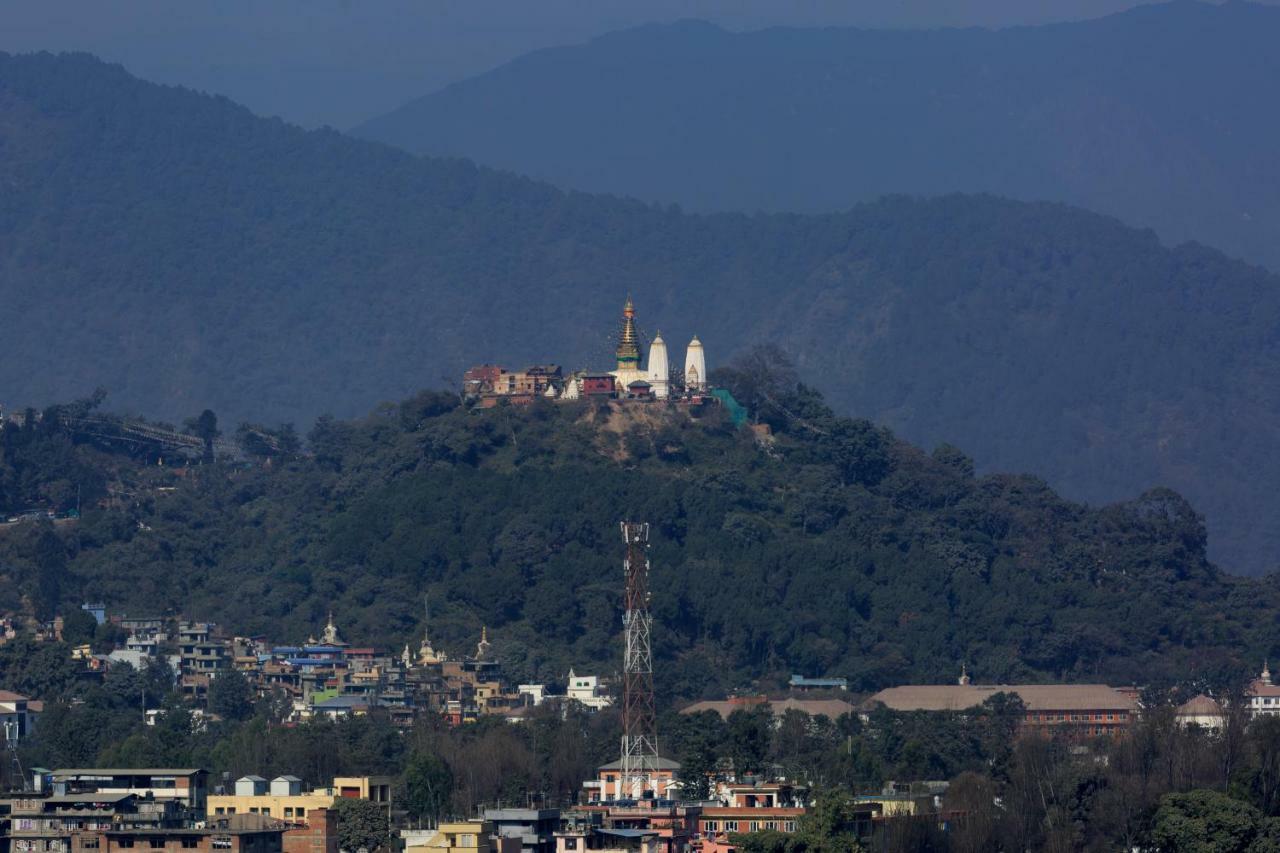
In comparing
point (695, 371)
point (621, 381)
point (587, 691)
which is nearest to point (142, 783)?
point (587, 691)

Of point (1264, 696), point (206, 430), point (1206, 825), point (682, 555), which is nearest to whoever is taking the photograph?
point (1206, 825)

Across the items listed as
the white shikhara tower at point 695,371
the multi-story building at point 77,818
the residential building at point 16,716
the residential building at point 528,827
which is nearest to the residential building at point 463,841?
the residential building at point 528,827

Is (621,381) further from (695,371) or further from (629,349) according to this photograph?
(695,371)

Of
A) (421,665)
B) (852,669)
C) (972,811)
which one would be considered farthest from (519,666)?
(972,811)

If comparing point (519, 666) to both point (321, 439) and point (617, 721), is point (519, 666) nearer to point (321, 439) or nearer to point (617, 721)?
point (617, 721)

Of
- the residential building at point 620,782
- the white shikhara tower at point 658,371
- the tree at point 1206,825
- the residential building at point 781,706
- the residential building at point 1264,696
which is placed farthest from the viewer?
the white shikhara tower at point 658,371

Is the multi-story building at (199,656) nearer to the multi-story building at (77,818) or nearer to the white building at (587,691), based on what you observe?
the white building at (587,691)

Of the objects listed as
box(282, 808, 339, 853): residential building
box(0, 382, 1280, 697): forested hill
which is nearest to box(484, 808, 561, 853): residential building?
box(282, 808, 339, 853): residential building
